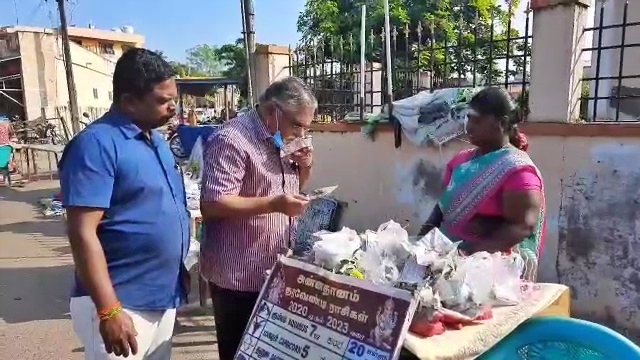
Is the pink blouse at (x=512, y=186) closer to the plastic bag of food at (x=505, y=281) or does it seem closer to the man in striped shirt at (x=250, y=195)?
the plastic bag of food at (x=505, y=281)

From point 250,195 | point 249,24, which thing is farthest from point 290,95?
point 249,24

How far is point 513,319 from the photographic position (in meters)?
1.58

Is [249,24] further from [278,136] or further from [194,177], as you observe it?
[278,136]

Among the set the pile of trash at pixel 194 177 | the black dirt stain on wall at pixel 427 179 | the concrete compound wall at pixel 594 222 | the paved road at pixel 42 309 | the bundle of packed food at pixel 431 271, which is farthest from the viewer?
the black dirt stain on wall at pixel 427 179

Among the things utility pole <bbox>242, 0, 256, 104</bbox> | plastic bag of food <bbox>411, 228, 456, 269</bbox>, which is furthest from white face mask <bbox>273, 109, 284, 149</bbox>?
utility pole <bbox>242, 0, 256, 104</bbox>

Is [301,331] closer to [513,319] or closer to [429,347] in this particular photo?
[429,347]

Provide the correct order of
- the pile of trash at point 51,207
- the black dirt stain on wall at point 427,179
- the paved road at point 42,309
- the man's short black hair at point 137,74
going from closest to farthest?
1. the man's short black hair at point 137,74
2. the paved road at point 42,309
3. the black dirt stain on wall at point 427,179
4. the pile of trash at point 51,207

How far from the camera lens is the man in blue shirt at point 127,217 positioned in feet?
5.30

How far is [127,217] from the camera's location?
5.64 ft

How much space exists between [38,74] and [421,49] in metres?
19.3

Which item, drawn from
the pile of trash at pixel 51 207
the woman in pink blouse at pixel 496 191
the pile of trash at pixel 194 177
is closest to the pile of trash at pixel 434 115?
the pile of trash at pixel 194 177

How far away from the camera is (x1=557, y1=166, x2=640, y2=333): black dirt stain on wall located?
348 centimetres

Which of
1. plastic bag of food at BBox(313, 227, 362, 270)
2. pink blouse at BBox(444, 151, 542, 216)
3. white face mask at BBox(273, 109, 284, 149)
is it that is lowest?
plastic bag of food at BBox(313, 227, 362, 270)

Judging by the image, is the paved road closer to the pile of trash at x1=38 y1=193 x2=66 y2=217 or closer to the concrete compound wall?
the pile of trash at x1=38 y1=193 x2=66 y2=217
